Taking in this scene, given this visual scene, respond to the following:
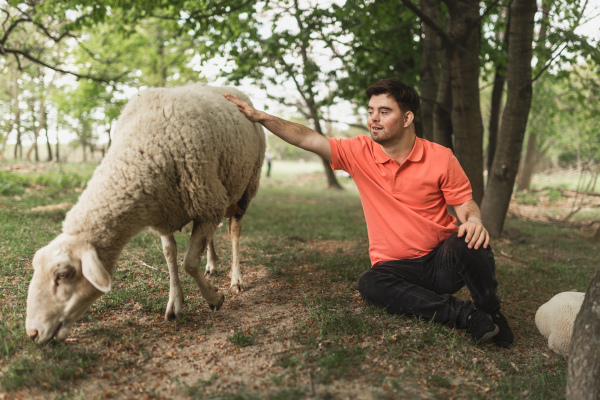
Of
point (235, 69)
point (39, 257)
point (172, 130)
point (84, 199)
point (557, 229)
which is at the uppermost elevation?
point (235, 69)

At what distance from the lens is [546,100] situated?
12273mm

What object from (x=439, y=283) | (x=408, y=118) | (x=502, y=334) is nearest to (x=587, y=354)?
(x=502, y=334)

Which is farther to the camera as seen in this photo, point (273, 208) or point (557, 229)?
point (273, 208)

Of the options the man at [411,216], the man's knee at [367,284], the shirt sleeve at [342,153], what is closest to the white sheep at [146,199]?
the man at [411,216]

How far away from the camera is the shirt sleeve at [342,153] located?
10.7 feet

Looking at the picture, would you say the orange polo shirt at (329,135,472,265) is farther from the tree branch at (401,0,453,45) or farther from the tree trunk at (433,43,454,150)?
the tree trunk at (433,43,454,150)

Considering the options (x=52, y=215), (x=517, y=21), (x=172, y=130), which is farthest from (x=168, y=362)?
(x=517, y=21)

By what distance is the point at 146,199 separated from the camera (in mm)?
2748

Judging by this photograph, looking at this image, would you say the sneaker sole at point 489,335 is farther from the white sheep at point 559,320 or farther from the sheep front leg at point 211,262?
the sheep front leg at point 211,262

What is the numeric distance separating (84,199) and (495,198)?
5776 mm

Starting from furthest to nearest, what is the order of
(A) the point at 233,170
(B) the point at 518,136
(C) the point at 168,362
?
(B) the point at 518,136
(A) the point at 233,170
(C) the point at 168,362

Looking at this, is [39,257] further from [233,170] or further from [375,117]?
[375,117]

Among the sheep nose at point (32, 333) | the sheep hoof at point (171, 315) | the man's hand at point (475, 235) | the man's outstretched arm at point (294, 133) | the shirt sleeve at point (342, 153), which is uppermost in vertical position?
the man's outstretched arm at point (294, 133)

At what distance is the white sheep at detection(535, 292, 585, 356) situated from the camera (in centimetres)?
281
